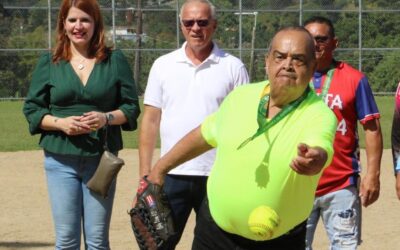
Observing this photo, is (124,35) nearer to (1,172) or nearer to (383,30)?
(383,30)

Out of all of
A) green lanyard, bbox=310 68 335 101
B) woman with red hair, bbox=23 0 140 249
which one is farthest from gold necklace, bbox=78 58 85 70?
green lanyard, bbox=310 68 335 101

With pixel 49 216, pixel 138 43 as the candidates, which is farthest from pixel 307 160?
pixel 138 43

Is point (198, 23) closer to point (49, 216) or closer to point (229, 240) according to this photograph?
point (229, 240)

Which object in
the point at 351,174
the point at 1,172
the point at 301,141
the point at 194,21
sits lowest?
the point at 1,172

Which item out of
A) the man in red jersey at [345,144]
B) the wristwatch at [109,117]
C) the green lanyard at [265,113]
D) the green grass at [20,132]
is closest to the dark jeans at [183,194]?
the wristwatch at [109,117]

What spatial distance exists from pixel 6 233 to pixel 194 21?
14.3ft

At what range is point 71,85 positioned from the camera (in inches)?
231

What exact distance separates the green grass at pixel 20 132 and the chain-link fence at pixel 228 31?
3.75 meters

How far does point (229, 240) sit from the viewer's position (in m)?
4.38

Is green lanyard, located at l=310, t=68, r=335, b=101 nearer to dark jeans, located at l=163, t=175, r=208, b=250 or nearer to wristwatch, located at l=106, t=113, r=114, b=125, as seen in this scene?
dark jeans, located at l=163, t=175, r=208, b=250

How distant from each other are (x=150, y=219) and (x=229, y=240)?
63cm

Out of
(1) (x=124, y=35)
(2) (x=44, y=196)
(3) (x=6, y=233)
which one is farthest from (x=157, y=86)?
(1) (x=124, y=35)

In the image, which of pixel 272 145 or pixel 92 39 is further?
pixel 92 39

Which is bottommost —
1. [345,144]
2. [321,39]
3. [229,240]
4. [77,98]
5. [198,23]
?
A: [229,240]
